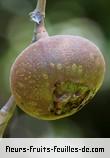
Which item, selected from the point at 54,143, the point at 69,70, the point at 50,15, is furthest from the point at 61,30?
the point at 54,143

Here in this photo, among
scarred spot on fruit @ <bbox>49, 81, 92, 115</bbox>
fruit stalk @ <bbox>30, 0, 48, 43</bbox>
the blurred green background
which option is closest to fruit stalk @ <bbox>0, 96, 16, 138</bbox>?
the blurred green background

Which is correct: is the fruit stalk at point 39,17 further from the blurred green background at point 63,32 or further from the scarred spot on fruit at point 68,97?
the scarred spot on fruit at point 68,97

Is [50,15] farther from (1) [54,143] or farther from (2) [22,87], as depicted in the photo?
(1) [54,143]

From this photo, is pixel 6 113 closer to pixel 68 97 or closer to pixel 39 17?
pixel 68 97

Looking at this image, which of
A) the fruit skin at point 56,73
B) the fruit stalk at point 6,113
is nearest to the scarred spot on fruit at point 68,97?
the fruit skin at point 56,73

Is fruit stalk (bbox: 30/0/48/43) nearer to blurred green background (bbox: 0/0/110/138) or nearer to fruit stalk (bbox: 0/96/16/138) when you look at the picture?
blurred green background (bbox: 0/0/110/138)

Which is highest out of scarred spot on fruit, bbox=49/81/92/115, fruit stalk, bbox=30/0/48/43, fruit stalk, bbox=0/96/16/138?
fruit stalk, bbox=30/0/48/43
